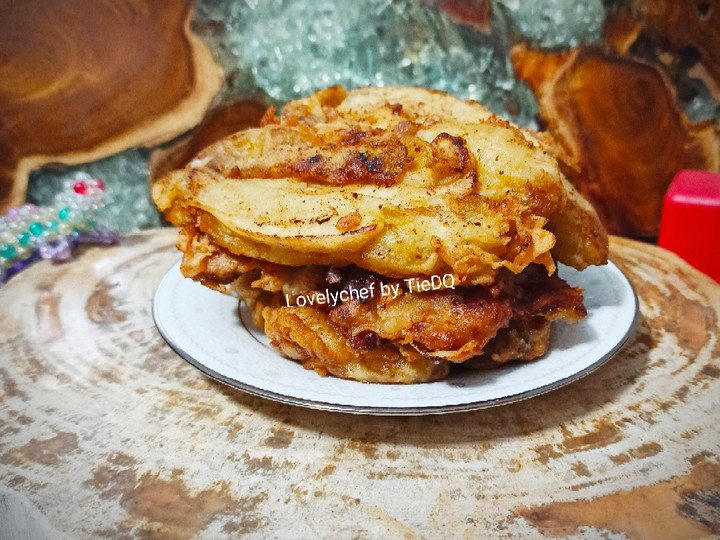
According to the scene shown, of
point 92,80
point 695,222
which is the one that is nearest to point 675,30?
point 695,222

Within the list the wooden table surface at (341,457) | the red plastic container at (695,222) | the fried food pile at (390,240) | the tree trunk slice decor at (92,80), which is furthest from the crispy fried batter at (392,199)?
the tree trunk slice decor at (92,80)

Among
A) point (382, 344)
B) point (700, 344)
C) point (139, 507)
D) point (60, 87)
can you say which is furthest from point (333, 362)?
point (60, 87)

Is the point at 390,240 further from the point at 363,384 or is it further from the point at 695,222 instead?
the point at 695,222

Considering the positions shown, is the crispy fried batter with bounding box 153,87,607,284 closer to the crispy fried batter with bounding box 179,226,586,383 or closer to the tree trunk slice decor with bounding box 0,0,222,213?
the crispy fried batter with bounding box 179,226,586,383

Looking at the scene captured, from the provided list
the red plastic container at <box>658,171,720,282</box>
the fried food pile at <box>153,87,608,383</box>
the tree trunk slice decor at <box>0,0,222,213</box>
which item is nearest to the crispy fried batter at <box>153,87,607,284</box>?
the fried food pile at <box>153,87,608,383</box>

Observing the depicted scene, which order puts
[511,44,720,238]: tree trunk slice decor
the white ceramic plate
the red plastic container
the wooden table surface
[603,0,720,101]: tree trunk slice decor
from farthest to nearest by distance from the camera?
[511,44,720,238]: tree trunk slice decor
[603,0,720,101]: tree trunk slice decor
the red plastic container
the white ceramic plate
the wooden table surface

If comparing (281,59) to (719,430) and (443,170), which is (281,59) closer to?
(443,170)
